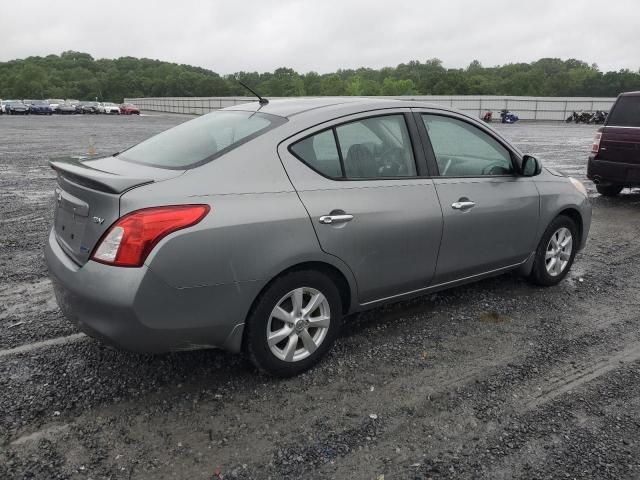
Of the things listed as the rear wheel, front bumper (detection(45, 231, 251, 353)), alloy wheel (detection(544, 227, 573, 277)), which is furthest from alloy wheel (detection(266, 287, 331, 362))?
the rear wheel

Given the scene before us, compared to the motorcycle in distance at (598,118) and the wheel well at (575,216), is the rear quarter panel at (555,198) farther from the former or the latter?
the motorcycle in distance at (598,118)

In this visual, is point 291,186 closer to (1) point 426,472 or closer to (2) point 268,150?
(2) point 268,150

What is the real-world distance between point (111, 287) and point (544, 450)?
2.34 m

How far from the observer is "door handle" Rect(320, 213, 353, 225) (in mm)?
3299

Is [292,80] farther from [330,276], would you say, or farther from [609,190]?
[330,276]

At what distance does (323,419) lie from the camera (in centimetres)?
303

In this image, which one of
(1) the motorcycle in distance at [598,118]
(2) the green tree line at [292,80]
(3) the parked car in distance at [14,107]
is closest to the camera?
(1) the motorcycle in distance at [598,118]

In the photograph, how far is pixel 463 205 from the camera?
4.04m

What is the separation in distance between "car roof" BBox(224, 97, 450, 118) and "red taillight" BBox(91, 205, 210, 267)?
1.11 meters

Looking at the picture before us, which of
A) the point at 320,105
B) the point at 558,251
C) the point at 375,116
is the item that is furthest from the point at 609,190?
the point at 320,105

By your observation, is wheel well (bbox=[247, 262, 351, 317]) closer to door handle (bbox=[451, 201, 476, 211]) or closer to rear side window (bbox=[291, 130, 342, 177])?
rear side window (bbox=[291, 130, 342, 177])

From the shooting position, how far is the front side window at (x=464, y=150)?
160 inches

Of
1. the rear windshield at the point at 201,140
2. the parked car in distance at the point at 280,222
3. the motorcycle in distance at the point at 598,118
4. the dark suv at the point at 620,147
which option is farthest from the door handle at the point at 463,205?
the motorcycle in distance at the point at 598,118

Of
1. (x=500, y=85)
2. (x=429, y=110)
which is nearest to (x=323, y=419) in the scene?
(x=429, y=110)
